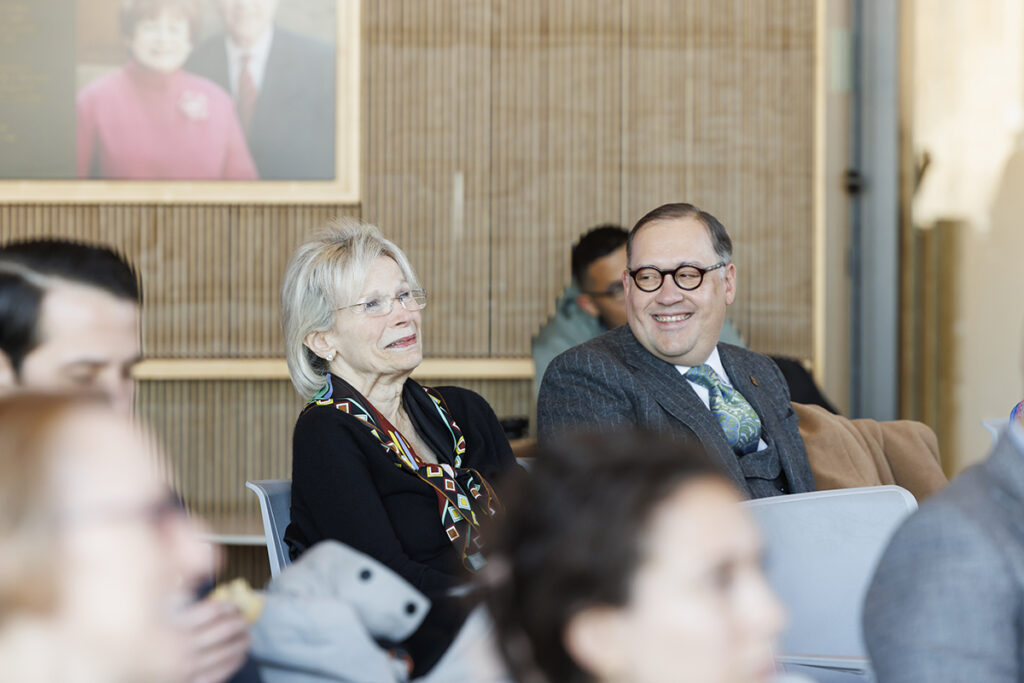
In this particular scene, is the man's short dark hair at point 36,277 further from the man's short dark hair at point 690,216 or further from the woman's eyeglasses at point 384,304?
the man's short dark hair at point 690,216

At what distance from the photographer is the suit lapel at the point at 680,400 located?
3023mm

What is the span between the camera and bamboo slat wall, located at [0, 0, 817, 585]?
193 inches

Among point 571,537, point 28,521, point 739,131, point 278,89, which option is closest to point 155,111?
point 278,89

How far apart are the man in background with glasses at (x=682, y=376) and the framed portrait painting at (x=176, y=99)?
6.61 ft

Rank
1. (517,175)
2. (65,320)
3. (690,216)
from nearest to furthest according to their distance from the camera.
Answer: (65,320)
(690,216)
(517,175)

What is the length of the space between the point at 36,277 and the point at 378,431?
98 centimetres

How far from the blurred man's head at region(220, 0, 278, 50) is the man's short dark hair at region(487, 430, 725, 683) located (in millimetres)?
3973

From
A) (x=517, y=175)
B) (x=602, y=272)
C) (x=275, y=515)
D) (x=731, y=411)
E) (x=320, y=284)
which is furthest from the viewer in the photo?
(x=517, y=175)

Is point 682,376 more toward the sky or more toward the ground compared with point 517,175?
more toward the ground

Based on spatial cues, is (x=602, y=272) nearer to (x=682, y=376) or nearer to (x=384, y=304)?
(x=682, y=376)

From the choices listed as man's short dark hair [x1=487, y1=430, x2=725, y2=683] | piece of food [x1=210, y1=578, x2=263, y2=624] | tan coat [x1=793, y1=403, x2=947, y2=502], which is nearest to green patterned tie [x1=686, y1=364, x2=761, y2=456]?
tan coat [x1=793, y1=403, x2=947, y2=502]

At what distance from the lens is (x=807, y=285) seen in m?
5.01

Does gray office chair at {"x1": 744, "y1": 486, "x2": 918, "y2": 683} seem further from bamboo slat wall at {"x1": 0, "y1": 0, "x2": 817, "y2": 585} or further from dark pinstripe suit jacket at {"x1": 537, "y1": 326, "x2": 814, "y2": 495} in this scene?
bamboo slat wall at {"x1": 0, "y1": 0, "x2": 817, "y2": 585}

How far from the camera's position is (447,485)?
9.13ft
